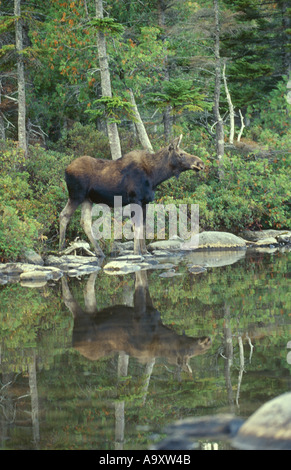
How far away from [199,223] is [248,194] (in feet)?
7.42

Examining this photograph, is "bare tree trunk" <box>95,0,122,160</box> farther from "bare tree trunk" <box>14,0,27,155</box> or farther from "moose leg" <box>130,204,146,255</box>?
"moose leg" <box>130,204,146,255</box>

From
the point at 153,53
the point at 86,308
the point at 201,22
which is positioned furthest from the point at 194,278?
the point at 201,22

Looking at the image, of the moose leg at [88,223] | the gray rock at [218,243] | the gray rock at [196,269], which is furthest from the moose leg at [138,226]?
the gray rock at [218,243]

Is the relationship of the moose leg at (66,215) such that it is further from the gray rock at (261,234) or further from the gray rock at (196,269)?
the gray rock at (261,234)

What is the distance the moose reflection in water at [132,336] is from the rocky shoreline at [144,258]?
11.9 feet

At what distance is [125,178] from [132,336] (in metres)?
8.87

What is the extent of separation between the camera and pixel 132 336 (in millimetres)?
6980

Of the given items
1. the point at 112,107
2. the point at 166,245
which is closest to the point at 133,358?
the point at 166,245

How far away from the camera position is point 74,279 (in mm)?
12570

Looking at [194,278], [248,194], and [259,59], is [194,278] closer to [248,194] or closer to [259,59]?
[248,194]

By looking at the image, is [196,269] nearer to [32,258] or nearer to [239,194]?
[32,258]

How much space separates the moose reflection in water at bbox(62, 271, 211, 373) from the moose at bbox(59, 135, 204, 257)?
20.6 feet

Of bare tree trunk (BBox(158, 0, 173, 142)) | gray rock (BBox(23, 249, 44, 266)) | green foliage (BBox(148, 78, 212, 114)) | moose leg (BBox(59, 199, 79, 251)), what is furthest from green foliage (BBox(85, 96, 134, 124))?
gray rock (BBox(23, 249, 44, 266))
